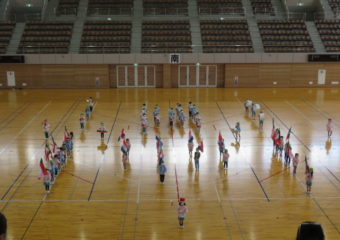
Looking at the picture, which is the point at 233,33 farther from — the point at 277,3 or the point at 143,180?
the point at 143,180

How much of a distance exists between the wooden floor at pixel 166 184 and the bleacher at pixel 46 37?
11.9 metres

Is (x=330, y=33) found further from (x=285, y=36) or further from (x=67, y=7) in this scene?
(x=67, y=7)

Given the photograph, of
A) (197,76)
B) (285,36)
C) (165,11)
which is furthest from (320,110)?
(165,11)

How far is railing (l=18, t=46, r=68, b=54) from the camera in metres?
41.1

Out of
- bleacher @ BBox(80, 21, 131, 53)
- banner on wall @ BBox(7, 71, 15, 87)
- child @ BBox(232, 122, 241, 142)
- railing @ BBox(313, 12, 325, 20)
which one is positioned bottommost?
child @ BBox(232, 122, 241, 142)

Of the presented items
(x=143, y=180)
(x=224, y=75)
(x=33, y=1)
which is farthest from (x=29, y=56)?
(x=143, y=180)

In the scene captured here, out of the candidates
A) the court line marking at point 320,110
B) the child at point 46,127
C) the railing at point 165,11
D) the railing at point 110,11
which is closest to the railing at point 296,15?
the railing at point 165,11

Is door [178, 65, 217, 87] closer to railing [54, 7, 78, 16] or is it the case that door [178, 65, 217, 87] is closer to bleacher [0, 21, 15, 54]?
railing [54, 7, 78, 16]

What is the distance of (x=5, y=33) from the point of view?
140 feet

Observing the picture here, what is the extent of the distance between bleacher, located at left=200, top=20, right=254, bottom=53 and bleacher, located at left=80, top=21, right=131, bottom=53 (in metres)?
7.95

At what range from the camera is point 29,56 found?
40.2m

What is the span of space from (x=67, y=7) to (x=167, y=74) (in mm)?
14318

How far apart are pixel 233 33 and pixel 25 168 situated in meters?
29.1

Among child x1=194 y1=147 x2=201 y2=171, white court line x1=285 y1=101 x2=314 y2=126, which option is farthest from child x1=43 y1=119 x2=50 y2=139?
white court line x1=285 y1=101 x2=314 y2=126
